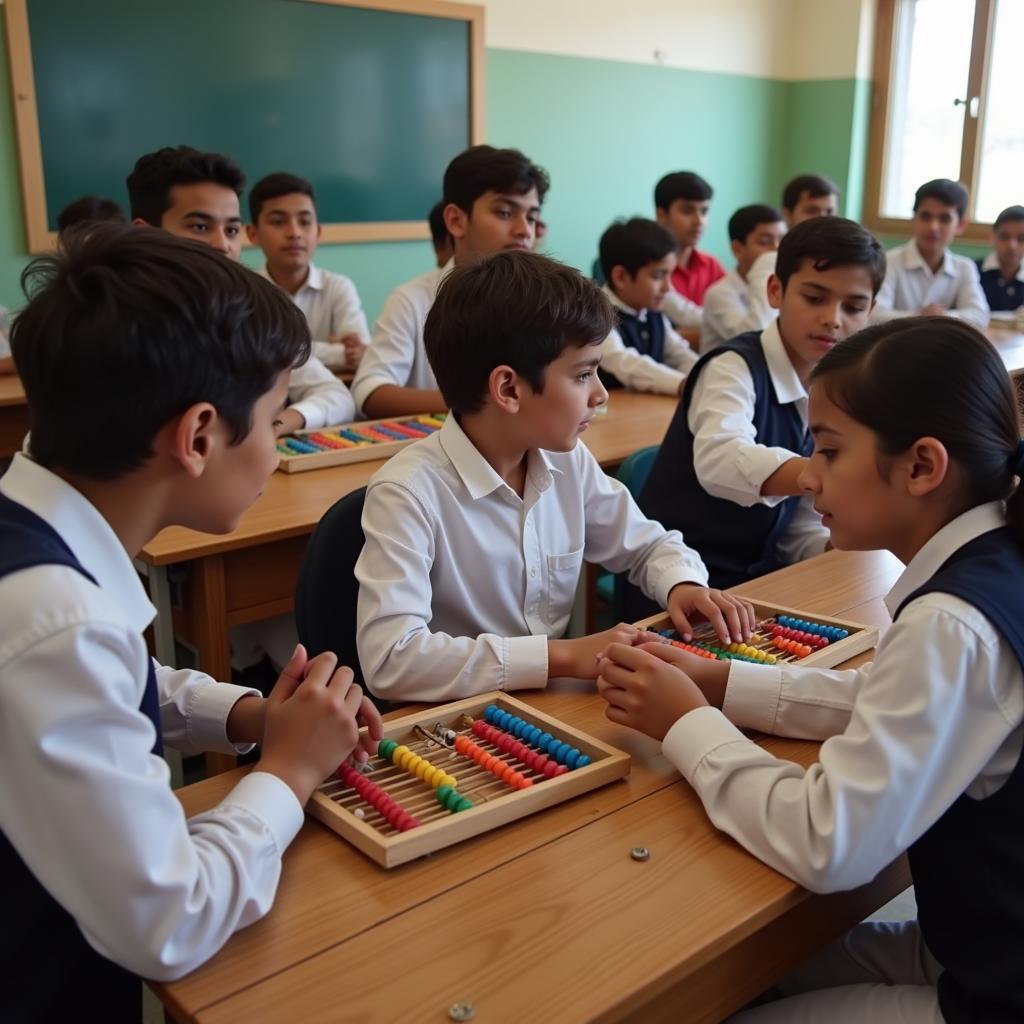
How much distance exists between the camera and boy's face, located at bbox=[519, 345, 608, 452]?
5.24 ft

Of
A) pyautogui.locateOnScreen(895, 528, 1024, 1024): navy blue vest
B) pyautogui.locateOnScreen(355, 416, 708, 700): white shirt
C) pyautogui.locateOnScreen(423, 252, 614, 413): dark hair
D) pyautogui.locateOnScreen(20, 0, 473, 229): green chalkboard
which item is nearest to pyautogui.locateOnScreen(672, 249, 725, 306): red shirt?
pyautogui.locateOnScreen(20, 0, 473, 229): green chalkboard

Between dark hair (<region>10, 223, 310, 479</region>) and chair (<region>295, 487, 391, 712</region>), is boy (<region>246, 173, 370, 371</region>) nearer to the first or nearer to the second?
chair (<region>295, 487, 391, 712</region>)

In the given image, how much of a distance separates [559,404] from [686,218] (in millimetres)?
4271

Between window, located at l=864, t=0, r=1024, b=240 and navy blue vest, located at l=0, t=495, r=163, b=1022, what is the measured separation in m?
6.88

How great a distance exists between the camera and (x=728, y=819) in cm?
103

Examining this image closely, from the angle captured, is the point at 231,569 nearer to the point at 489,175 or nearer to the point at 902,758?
the point at 902,758


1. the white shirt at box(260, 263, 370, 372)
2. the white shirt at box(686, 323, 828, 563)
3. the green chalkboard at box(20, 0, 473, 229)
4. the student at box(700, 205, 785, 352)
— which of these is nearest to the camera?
the white shirt at box(686, 323, 828, 563)

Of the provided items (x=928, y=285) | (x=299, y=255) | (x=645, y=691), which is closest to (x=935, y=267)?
(x=928, y=285)

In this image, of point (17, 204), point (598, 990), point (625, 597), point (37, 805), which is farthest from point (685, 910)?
point (17, 204)

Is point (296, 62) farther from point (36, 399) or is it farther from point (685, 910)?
point (685, 910)

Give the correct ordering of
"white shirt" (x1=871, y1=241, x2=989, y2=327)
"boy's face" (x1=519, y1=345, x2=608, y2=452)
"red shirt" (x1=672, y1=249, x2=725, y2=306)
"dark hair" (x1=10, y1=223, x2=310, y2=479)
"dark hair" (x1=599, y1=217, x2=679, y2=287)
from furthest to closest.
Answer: "red shirt" (x1=672, y1=249, x2=725, y2=306), "white shirt" (x1=871, y1=241, x2=989, y2=327), "dark hair" (x1=599, y1=217, x2=679, y2=287), "boy's face" (x1=519, y1=345, x2=608, y2=452), "dark hair" (x1=10, y1=223, x2=310, y2=479)

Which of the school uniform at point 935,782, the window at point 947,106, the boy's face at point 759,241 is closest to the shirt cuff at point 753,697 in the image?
the school uniform at point 935,782

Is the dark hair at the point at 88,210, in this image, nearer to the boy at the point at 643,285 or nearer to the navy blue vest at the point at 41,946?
the boy at the point at 643,285

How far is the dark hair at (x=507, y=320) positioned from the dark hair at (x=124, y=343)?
0.63 metres
